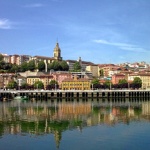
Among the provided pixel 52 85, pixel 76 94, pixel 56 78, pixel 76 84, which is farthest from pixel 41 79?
pixel 76 94

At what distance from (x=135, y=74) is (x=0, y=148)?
95.9 meters

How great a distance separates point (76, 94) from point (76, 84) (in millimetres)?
11226

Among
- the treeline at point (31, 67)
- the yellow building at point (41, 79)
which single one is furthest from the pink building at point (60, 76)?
the treeline at point (31, 67)

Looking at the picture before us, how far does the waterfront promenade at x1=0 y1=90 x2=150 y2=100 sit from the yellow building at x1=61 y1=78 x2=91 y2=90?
10.7 m

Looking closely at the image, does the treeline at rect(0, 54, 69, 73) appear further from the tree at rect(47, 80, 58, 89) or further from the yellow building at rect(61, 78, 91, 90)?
the yellow building at rect(61, 78, 91, 90)

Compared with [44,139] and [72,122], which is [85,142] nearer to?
[44,139]

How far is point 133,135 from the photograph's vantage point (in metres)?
31.9

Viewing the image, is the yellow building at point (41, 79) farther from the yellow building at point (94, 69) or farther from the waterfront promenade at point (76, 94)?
the yellow building at point (94, 69)

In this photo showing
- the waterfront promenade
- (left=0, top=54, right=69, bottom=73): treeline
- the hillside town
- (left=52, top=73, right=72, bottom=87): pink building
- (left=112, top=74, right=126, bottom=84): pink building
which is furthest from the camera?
(left=0, top=54, right=69, bottom=73): treeline

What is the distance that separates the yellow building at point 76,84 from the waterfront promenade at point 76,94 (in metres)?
10.7

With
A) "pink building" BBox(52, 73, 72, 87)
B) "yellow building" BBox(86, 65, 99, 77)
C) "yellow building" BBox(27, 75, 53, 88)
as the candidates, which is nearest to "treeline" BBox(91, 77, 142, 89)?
"pink building" BBox(52, 73, 72, 87)

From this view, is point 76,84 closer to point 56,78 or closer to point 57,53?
point 56,78

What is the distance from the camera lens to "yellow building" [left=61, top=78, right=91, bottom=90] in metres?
101

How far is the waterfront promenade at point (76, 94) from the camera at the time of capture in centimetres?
8950
